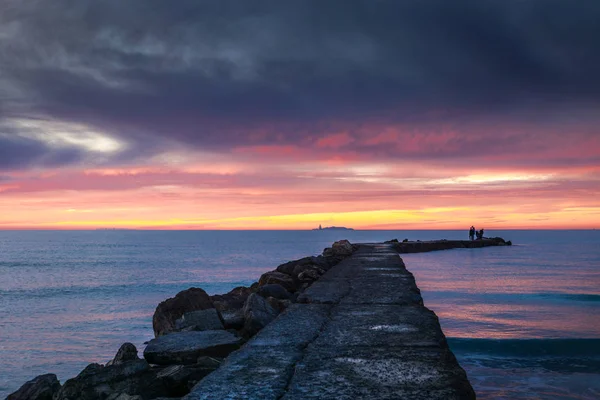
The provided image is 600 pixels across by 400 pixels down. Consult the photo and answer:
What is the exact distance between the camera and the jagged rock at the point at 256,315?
5492mm

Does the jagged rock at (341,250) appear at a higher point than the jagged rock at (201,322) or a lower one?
higher

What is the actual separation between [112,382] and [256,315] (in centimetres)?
177

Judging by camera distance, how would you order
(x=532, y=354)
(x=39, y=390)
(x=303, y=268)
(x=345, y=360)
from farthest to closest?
1. (x=303, y=268)
2. (x=532, y=354)
3. (x=39, y=390)
4. (x=345, y=360)

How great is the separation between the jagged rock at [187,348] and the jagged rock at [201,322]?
27.0 inches

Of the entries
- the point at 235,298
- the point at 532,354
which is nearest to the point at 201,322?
the point at 235,298

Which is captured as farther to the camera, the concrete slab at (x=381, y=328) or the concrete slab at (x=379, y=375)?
the concrete slab at (x=381, y=328)

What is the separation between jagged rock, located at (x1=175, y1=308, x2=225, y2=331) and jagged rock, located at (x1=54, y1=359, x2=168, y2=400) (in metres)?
1.26

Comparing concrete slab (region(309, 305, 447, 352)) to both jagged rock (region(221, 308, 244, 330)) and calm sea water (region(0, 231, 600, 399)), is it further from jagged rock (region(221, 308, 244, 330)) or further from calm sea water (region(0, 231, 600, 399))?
calm sea water (region(0, 231, 600, 399))

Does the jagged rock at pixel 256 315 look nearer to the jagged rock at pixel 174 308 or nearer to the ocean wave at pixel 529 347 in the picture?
the jagged rock at pixel 174 308

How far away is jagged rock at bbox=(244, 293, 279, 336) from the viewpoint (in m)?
5.49

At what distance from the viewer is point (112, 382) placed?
4.26m

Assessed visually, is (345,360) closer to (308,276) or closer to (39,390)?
(39,390)

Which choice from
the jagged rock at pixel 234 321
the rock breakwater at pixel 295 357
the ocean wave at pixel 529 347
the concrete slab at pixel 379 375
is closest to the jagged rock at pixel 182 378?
the rock breakwater at pixel 295 357

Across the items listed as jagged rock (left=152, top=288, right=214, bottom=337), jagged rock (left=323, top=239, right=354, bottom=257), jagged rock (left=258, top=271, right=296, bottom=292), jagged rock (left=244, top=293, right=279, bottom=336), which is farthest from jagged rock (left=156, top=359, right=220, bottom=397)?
jagged rock (left=323, top=239, right=354, bottom=257)
